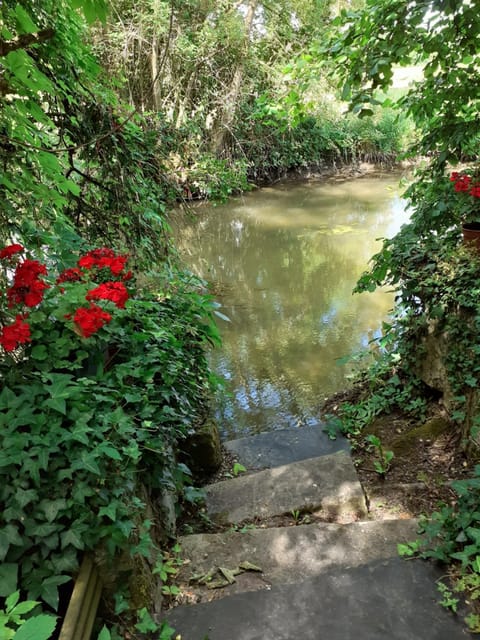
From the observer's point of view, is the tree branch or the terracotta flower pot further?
the terracotta flower pot

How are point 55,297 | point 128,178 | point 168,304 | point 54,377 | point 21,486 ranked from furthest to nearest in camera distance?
1. point 128,178
2. point 168,304
3. point 55,297
4. point 54,377
5. point 21,486

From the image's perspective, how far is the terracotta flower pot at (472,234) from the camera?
3.03m

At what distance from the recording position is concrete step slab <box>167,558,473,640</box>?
1399 millimetres

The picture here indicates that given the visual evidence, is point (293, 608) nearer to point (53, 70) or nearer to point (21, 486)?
point (21, 486)

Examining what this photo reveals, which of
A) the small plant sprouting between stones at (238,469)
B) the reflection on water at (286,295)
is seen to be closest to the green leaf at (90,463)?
the small plant sprouting between stones at (238,469)

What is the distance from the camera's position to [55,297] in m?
1.77

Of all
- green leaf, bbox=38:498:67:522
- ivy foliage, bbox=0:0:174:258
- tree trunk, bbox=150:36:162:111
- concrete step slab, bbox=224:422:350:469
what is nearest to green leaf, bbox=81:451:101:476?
green leaf, bbox=38:498:67:522

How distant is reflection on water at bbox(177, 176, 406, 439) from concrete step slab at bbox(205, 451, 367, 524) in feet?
4.24

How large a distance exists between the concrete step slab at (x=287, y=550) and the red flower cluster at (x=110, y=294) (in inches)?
43.7

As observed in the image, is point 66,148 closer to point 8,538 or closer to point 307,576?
point 8,538

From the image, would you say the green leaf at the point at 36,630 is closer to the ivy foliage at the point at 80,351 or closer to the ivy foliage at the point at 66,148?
the ivy foliage at the point at 80,351

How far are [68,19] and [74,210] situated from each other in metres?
1.11

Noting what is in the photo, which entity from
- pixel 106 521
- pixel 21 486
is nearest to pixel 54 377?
pixel 21 486

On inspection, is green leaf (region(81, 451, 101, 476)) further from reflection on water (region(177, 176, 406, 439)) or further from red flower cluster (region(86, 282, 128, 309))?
reflection on water (region(177, 176, 406, 439))
